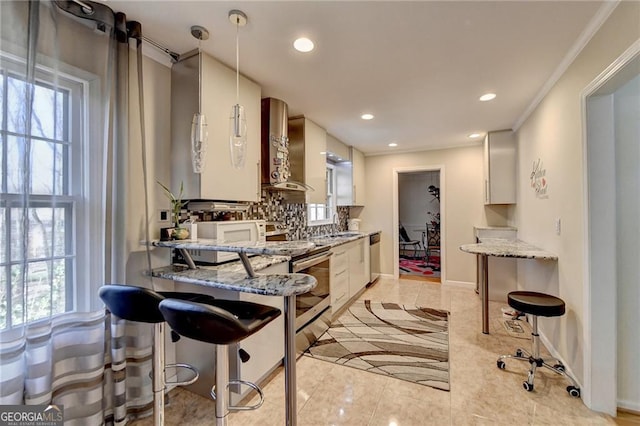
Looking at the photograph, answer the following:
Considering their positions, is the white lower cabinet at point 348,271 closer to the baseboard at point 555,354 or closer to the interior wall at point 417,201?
the baseboard at point 555,354

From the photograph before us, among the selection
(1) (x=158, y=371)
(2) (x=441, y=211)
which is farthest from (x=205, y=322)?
(2) (x=441, y=211)

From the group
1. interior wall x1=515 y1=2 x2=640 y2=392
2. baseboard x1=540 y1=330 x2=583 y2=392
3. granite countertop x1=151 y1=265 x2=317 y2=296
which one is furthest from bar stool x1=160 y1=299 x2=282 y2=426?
baseboard x1=540 y1=330 x2=583 y2=392

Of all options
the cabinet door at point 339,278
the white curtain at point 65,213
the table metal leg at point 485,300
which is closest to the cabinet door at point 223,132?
the white curtain at point 65,213

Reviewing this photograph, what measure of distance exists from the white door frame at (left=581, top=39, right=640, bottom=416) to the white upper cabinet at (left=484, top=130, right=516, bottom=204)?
87.0 inches

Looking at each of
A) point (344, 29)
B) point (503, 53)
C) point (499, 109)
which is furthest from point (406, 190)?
point (344, 29)

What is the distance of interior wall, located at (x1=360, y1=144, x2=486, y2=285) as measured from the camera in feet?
15.1

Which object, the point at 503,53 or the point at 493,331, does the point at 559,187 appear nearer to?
the point at 503,53

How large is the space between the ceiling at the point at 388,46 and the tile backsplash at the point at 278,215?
111cm

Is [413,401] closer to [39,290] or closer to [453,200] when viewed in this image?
[39,290]

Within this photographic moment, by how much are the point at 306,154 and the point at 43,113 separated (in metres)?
2.28

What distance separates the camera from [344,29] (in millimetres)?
1684

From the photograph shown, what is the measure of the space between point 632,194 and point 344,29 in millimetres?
2156

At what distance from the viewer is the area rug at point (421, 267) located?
5.75 metres

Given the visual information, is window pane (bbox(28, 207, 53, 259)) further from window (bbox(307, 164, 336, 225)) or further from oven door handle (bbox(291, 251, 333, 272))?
window (bbox(307, 164, 336, 225))
